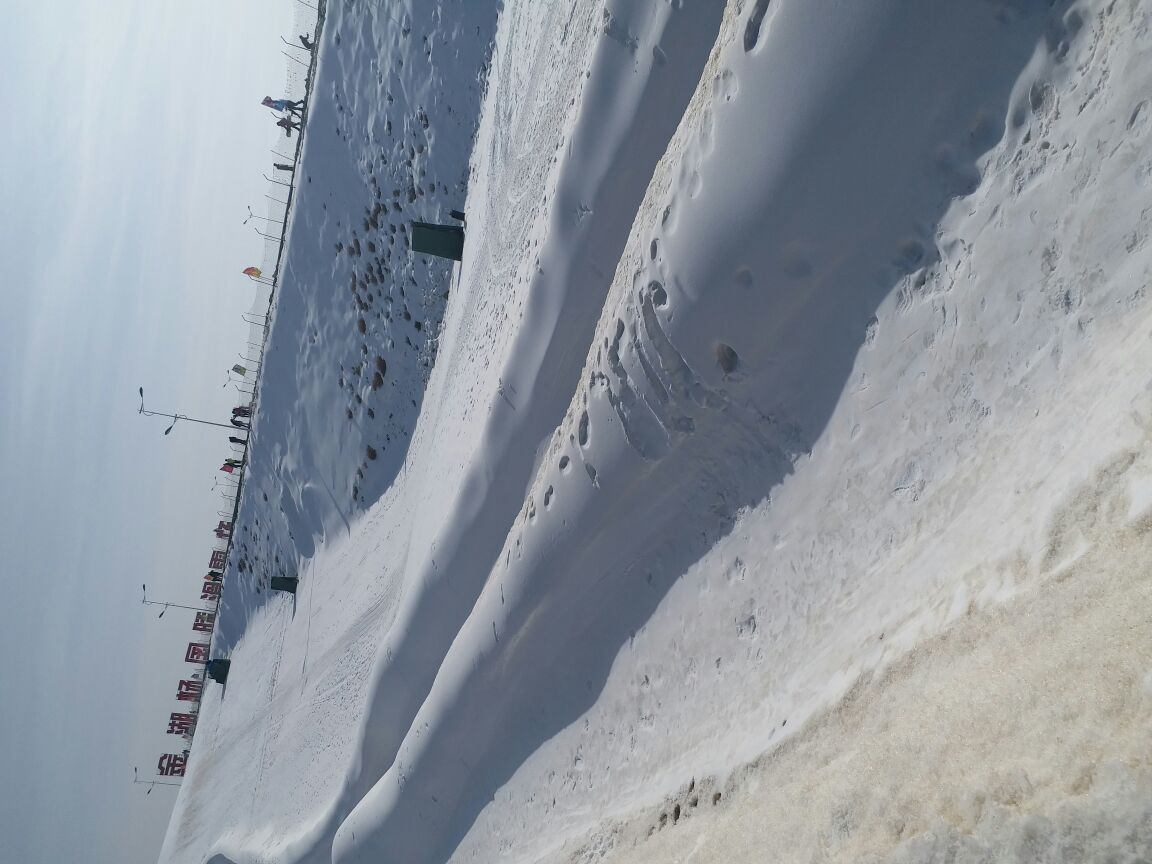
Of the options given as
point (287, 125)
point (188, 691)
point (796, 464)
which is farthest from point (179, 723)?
point (796, 464)

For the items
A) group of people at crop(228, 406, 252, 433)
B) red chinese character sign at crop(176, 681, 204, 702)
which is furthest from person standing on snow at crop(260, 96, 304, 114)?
red chinese character sign at crop(176, 681, 204, 702)

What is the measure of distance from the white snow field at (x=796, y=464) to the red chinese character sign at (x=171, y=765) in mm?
13100

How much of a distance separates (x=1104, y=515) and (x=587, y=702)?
8.69 ft

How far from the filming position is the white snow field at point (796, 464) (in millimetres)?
1989

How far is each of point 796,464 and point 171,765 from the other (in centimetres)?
1810

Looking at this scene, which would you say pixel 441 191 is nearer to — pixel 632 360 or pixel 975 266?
pixel 632 360

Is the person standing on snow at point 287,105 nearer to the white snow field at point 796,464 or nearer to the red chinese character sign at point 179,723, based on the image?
the white snow field at point 796,464

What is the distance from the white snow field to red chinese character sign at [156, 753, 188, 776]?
13.1 metres

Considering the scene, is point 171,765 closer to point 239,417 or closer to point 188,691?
point 188,691

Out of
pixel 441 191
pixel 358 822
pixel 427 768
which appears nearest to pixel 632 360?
pixel 427 768

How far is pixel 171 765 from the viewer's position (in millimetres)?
16641

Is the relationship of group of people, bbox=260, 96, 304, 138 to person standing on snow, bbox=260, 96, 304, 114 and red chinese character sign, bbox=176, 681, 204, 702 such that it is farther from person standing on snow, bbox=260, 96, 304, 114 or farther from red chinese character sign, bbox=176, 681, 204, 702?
red chinese character sign, bbox=176, 681, 204, 702

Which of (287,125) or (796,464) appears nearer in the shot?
(796,464)

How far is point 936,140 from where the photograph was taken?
8.70ft
